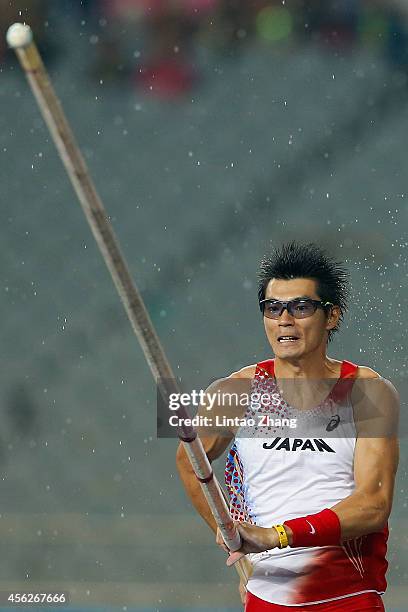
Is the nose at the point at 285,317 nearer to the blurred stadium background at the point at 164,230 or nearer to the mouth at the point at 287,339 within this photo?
the mouth at the point at 287,339

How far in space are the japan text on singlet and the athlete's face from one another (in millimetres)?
78

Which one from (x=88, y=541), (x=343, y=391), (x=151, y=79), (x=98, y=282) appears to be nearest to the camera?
(x=343, y=391)

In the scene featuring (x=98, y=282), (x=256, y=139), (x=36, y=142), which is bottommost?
(x=98, y=282)

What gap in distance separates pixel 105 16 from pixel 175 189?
3.02 feet

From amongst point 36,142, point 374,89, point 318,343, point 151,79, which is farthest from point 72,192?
point 318,343

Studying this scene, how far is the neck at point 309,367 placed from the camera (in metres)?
2.20

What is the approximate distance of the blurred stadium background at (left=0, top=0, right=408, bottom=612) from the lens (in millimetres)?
3986

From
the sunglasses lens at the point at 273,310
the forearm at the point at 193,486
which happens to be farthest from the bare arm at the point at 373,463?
the forearm at the point at 193,486

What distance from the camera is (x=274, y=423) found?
2.16m

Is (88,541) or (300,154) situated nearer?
(88,541)

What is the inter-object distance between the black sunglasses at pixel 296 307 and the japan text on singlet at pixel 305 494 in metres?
0.12

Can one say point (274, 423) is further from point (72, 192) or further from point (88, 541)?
point (72, 192)

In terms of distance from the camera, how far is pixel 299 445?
2.13 m

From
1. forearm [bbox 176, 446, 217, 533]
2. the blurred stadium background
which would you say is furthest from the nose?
the blurred stadium background
